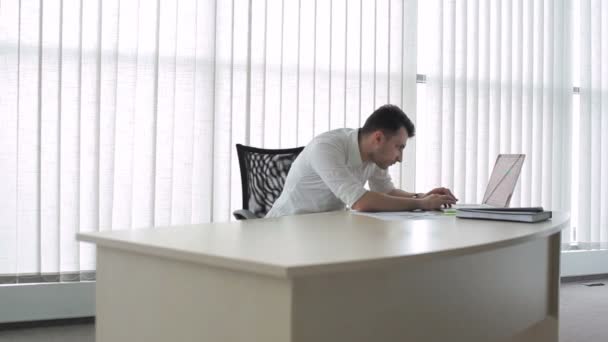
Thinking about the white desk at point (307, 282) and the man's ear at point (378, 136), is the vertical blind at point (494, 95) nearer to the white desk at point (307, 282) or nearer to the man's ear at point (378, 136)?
the man's ear at point (378, 136)

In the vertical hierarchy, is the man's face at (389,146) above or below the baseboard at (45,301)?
above

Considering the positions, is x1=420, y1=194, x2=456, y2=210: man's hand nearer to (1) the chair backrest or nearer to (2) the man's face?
(2) the man's face

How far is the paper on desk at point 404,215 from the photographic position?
2.03 metres

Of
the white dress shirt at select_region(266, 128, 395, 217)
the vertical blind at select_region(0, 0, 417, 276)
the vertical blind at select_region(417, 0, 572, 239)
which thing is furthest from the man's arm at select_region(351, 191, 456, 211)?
the vertical blind at select_region(417, 0, 572, 239)

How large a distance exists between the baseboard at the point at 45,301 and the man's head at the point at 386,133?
1.75 m

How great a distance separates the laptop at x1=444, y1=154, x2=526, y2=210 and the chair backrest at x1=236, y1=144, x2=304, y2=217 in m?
0.94

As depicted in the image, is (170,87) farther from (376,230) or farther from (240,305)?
(240,305)

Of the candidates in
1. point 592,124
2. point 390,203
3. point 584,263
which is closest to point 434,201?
point 390,203

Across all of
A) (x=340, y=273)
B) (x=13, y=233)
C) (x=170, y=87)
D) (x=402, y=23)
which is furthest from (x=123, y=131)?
(x=340, y=273)

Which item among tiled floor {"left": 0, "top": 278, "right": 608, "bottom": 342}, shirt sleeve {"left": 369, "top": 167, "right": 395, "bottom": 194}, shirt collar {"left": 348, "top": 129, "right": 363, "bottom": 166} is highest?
shirt collar {"left": 348, "top": 129, "right": 363, "bottom": 166}

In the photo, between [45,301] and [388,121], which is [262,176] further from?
[45,301]

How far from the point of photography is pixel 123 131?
128 inches

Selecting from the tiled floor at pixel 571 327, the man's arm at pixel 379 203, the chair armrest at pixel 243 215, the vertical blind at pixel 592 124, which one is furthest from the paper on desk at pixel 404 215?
the vertical blind at pixel 592 124

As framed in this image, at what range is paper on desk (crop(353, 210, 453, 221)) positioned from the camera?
2.03 m
